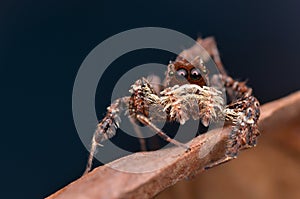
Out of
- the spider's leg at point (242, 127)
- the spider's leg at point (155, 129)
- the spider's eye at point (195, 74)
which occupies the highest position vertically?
the spider's eye at point (195, 74)

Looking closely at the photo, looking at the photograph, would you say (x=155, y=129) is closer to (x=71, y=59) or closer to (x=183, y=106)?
(x=183, y=106)

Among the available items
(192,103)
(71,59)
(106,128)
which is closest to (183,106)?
(192,103)

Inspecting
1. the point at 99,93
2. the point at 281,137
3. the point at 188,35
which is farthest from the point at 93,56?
the point at 281,137

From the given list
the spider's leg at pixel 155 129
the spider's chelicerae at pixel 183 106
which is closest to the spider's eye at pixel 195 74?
the spider's chelicerae at pixel 183 106

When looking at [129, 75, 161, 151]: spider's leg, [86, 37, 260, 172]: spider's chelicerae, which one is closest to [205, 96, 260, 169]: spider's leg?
[86, 37, 260, 172]: spider's chelicerae

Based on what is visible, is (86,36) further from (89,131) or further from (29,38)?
(89,131)

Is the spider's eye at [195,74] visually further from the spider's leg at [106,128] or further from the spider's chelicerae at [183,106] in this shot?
the spider's leg at [106,128]

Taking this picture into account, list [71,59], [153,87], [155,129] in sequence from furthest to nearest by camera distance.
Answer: [71,59], [153,87], [155,129]
